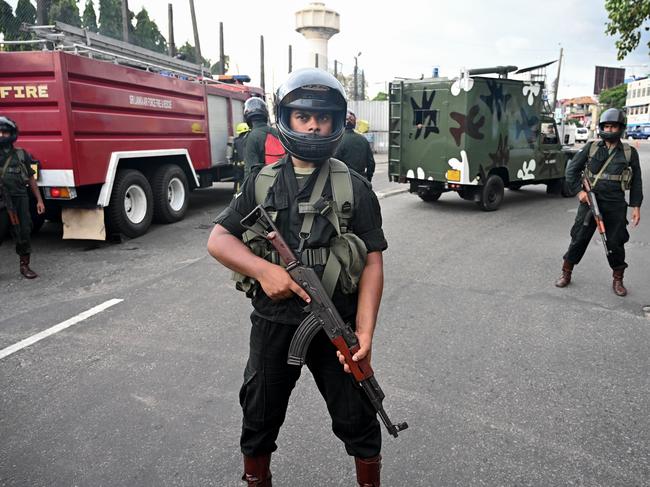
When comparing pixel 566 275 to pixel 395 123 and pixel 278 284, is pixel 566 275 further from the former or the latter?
pixel 395 123

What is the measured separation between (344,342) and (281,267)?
331 mm

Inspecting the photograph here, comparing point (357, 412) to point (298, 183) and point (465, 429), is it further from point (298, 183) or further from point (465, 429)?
point (465, 429)

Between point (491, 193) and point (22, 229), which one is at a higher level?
point (22, 229)

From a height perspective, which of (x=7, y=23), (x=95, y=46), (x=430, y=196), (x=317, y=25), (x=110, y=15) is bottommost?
(x=430, y=196)

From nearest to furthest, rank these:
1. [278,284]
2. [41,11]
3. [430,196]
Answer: [278,284]
[430,196]
[41,11]

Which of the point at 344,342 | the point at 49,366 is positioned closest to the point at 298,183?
the point at 344,342

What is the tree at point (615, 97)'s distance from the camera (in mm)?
87812

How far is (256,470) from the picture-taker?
6.49 ft

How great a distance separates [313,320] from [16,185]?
5.03 meters

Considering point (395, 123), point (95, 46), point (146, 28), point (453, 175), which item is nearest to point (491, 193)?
point (453, 175)

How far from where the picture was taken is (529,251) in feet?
21.2

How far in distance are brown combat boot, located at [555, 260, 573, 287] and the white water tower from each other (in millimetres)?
34275

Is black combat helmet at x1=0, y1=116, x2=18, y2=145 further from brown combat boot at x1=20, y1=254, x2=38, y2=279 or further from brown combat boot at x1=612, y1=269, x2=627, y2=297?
brown combat boot at x1=612, y1=269, x2=627, y2=297

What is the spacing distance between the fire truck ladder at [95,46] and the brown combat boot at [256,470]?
5827mm
